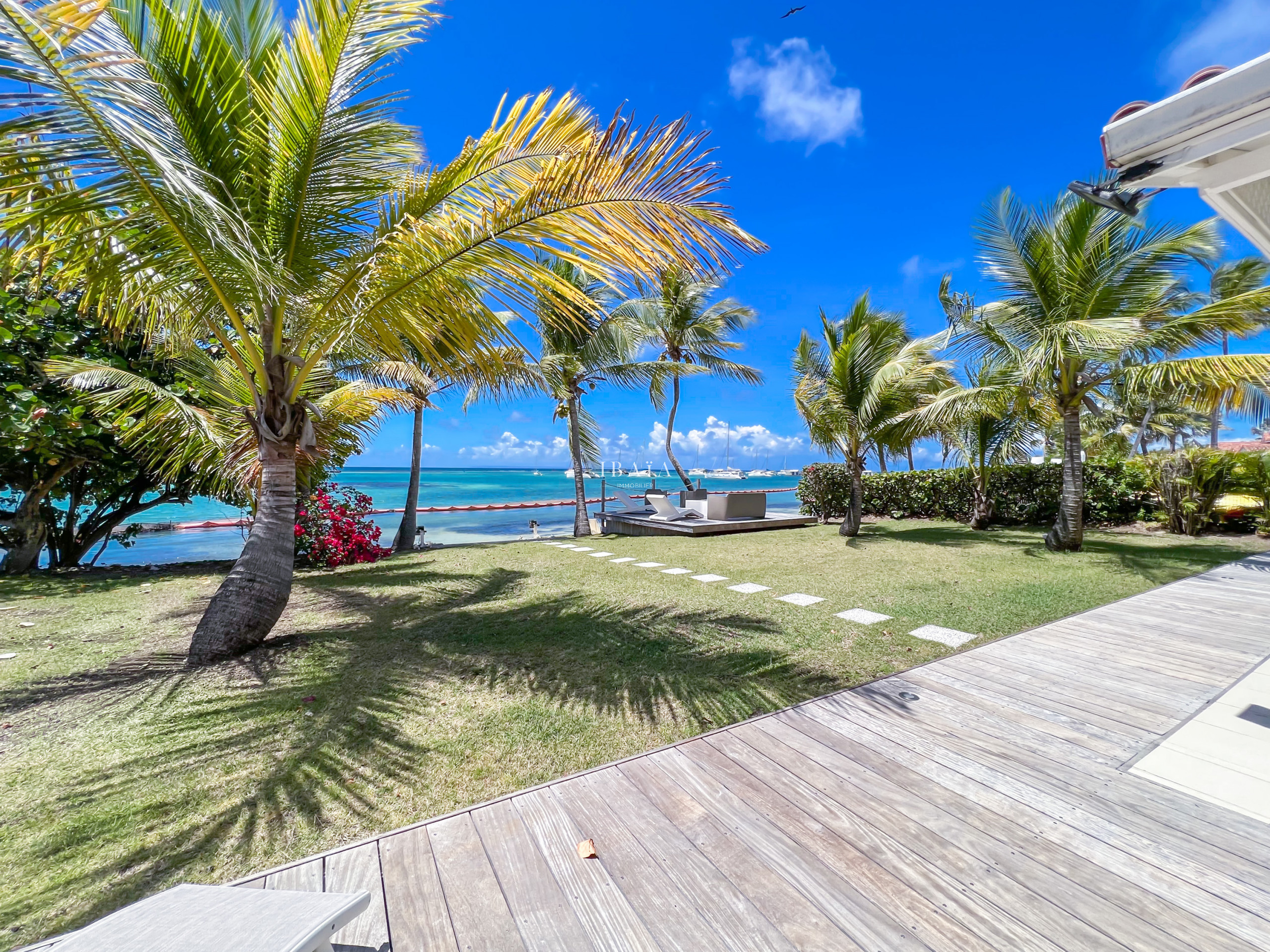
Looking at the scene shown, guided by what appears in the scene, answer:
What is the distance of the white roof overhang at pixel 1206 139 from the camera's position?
5.56 feet

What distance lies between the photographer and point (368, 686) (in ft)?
10.4

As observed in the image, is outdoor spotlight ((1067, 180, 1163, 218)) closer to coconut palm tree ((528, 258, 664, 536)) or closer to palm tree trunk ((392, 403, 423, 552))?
coconut palm tree ((528, 258, 664, 536))

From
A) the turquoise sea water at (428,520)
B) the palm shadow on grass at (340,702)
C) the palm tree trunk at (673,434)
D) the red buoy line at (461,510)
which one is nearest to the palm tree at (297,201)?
the palm shadow on grass at (340,702)

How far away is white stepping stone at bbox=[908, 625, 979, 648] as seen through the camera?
3943mm

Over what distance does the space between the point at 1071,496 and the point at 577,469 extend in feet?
34.4

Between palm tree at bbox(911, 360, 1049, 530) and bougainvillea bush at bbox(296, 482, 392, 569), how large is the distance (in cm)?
1020

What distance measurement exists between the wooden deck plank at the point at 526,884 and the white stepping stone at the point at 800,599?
377cm

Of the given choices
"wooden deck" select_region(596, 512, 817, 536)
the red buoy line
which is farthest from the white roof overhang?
the red buoy line

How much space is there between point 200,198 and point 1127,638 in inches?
269

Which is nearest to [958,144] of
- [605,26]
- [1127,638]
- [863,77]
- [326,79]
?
[863,77]

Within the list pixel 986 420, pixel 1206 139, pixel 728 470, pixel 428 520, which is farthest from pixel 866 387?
pixel 728 470

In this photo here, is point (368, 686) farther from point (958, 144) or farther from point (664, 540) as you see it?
point (958, 144)

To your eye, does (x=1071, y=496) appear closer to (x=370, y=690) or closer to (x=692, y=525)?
(x=692, y=525)

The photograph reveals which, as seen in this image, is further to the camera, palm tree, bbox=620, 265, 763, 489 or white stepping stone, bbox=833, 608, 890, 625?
palm tree, bbox=620, 265, 763, 489
